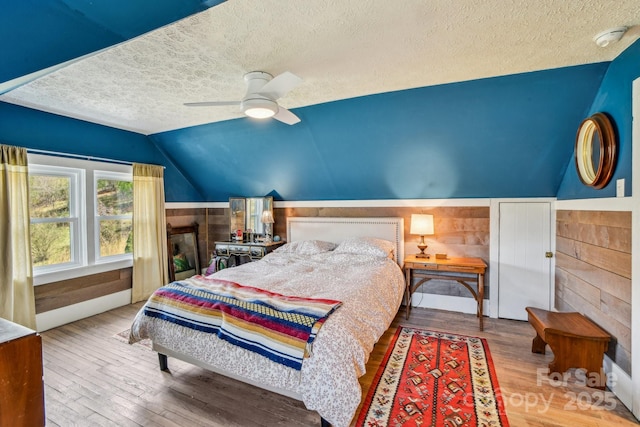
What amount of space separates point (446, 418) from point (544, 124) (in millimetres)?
2804

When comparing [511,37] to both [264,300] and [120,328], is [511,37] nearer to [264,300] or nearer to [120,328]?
[264,300]

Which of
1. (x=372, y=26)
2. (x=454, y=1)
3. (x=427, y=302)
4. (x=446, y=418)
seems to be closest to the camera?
(x=454, y=1)

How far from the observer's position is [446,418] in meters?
1.92

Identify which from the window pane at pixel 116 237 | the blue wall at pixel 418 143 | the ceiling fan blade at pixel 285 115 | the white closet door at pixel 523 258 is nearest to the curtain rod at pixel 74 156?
the blue wall at pixel 418 143

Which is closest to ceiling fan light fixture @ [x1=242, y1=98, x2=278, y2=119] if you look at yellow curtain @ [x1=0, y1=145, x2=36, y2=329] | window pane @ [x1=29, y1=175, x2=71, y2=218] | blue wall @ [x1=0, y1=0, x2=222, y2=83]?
blue wall @ [x1=0, y1=0, x2=222, y2=83]

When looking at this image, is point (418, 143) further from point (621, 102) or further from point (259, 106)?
point (259, 106)

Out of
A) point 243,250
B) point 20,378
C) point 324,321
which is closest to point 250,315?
point 324,321

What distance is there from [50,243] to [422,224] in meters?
4.60

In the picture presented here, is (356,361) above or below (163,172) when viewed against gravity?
below

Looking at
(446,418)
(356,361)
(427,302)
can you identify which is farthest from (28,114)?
(427,302)

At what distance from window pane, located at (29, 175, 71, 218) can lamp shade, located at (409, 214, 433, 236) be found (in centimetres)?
445

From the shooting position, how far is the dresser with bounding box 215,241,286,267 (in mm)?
4547

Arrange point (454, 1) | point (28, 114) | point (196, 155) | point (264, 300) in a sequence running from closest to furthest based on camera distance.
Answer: point (454, 1) → point (264, 300) → point (28, 114) → point (196, 155)

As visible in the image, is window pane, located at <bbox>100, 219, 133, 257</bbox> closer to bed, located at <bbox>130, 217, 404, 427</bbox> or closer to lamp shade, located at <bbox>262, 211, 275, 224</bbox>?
lamp shade, located at <bbox>262, 211, 275, 224</bbox>
